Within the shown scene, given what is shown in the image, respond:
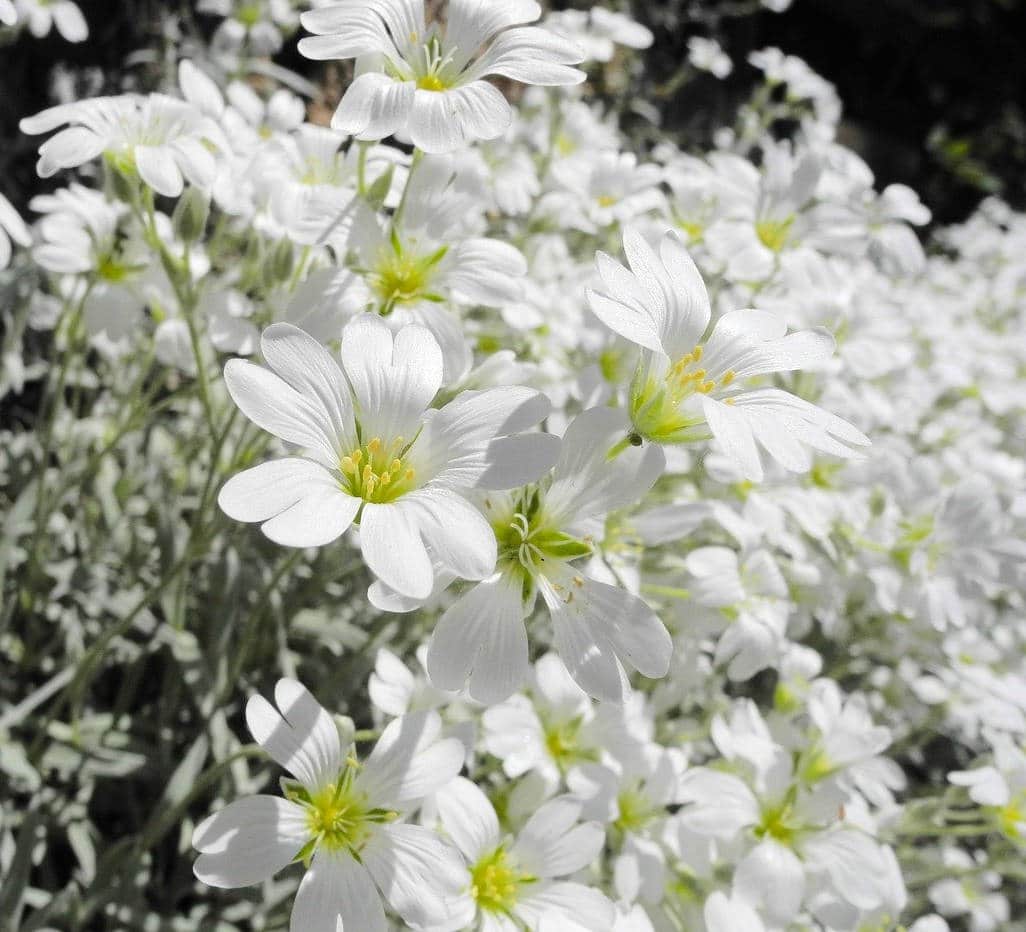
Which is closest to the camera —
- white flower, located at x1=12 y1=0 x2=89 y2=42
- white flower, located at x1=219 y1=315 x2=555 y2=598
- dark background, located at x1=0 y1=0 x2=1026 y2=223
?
white flower, located at x1=219 y1=315 x2=555 y2=598

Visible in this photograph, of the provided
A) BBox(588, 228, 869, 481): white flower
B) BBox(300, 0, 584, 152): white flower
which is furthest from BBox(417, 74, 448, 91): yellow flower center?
Answer: BBox(588, 228, 869, 481): white flower

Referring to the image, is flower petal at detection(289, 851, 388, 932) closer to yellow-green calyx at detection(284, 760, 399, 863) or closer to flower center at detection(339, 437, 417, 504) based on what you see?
yellow-green calyx at detection(284, 760, 399, 863)

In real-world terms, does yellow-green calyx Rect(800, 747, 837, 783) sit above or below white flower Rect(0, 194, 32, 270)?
below

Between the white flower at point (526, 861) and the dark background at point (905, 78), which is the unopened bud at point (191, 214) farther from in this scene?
the dark background at point (905, 78)

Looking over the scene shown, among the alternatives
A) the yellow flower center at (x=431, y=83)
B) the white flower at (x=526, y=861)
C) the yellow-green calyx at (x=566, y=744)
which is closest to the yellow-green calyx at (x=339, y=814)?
the white flower at (x=526, y=861)

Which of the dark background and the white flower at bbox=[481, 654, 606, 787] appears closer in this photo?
the white flower at bbox=[481, 654, 606, 787]

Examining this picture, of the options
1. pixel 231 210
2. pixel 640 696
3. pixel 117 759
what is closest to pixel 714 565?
pixel 640 696
